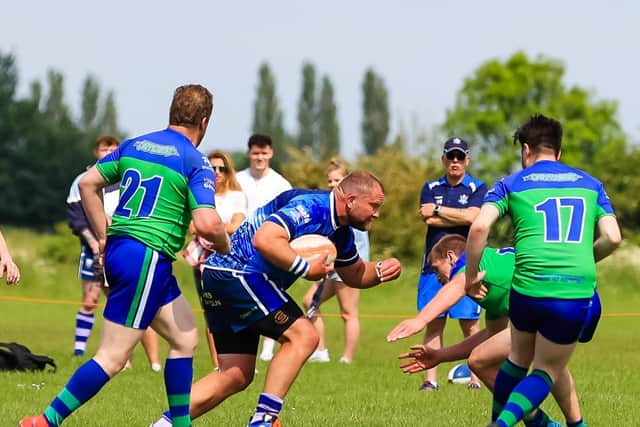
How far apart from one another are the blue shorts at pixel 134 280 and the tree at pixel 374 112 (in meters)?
101

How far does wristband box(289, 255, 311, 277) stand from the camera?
24.7 ft

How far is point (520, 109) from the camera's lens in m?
80.3

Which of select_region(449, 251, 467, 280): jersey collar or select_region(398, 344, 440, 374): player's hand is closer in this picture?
select_region(398, 344, 440, 374): player's hand

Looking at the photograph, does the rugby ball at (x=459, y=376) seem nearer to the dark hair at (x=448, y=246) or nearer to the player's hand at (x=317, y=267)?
the dark hair at (x=448, y=246)

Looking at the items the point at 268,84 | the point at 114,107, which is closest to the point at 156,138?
the point at 268,84

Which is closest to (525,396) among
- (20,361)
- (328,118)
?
(20,361)

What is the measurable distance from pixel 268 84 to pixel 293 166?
73.7m

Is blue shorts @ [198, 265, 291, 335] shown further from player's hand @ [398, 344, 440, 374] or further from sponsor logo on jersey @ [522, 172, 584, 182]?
sponsor logo on jersey @ [522, 172, 584, 182]

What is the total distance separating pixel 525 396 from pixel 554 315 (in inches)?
19.3

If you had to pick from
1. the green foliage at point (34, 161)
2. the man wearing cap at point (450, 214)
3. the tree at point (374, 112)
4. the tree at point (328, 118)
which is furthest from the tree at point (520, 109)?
the man wearing cap at point (450, 214)

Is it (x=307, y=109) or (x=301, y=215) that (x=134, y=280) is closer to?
(x=301, y=215)

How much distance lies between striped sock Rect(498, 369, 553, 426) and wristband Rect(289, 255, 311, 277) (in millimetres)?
1377

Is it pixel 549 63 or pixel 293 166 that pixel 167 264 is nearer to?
pixel 293 166

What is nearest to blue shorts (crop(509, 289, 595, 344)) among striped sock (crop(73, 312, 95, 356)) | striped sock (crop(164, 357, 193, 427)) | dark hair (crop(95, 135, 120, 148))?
striped sock (crop(164, 357, 193, 427))
